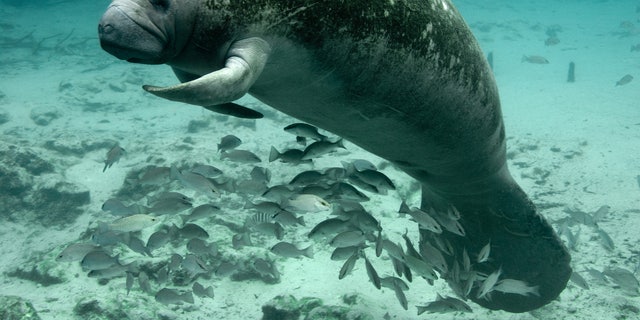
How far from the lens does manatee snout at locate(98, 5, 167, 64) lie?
162cm

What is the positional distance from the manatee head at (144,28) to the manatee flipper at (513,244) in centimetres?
360

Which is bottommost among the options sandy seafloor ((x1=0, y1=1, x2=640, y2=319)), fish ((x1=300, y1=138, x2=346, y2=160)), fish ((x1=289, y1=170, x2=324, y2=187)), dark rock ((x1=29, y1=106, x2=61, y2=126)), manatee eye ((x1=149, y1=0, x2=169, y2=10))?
dark rock ((x1=29, y1=106, x2=61, y2=126))

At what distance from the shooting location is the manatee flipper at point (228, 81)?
1502mm

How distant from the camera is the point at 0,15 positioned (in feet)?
125

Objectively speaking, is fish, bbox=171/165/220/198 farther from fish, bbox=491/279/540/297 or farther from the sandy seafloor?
fish, bbox=491/279/540/297

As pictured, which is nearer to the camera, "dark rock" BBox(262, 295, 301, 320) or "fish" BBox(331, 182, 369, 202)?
"fish" BBox(331, 182, 369, 202)

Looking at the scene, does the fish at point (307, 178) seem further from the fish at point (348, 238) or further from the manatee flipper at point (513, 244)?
the manatee flipper at point (513, 244)

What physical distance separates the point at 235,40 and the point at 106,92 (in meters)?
23.2

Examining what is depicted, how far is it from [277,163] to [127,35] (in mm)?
8793

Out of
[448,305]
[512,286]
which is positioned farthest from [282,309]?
[512,286]

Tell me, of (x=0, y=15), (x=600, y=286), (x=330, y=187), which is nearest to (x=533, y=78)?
(x=600, y=286)

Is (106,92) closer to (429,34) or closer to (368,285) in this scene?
(368,285)

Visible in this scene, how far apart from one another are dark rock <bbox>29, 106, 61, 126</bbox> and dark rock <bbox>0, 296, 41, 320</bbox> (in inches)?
578

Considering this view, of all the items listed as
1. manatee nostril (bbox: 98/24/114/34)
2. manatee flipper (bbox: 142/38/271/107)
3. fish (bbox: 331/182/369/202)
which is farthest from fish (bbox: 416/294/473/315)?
manatee nostril (bbox: 98/24/114/34)
